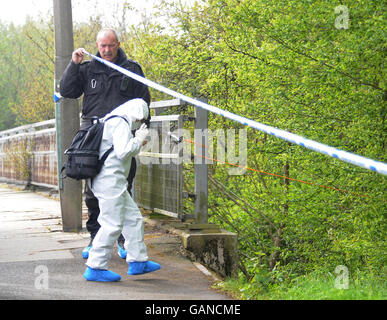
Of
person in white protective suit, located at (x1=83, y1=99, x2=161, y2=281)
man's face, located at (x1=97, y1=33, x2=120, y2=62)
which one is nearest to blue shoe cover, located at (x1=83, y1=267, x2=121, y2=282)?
person in white protective suit, located at (x1=83, y1=99, x2=161, y2=281)

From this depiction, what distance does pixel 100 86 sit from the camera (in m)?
5.13

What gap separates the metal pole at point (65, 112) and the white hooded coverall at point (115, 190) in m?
2.66

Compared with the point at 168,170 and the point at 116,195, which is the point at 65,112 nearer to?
the point at 168,170

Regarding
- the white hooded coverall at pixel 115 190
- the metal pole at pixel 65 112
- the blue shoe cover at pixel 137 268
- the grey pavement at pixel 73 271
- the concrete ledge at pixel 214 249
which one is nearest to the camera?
the grey pavement at pixel 73 271

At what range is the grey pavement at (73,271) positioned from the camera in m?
4.15

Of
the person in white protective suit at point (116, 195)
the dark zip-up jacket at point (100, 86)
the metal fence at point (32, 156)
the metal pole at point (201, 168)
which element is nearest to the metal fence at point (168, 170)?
the metal pole at point (201, 168)

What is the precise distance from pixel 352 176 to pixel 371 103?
3.02 feet

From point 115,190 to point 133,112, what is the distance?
0.64 metres

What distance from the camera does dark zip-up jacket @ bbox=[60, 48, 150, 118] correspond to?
5086mm

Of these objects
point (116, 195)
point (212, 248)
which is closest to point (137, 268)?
point (116, 195)

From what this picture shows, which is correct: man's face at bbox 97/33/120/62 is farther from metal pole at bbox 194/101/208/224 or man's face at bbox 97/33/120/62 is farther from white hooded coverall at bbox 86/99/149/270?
metal pole at bbox 194/101/208/224

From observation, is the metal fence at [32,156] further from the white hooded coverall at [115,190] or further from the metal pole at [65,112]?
the white hooded coverall at [115,190]
